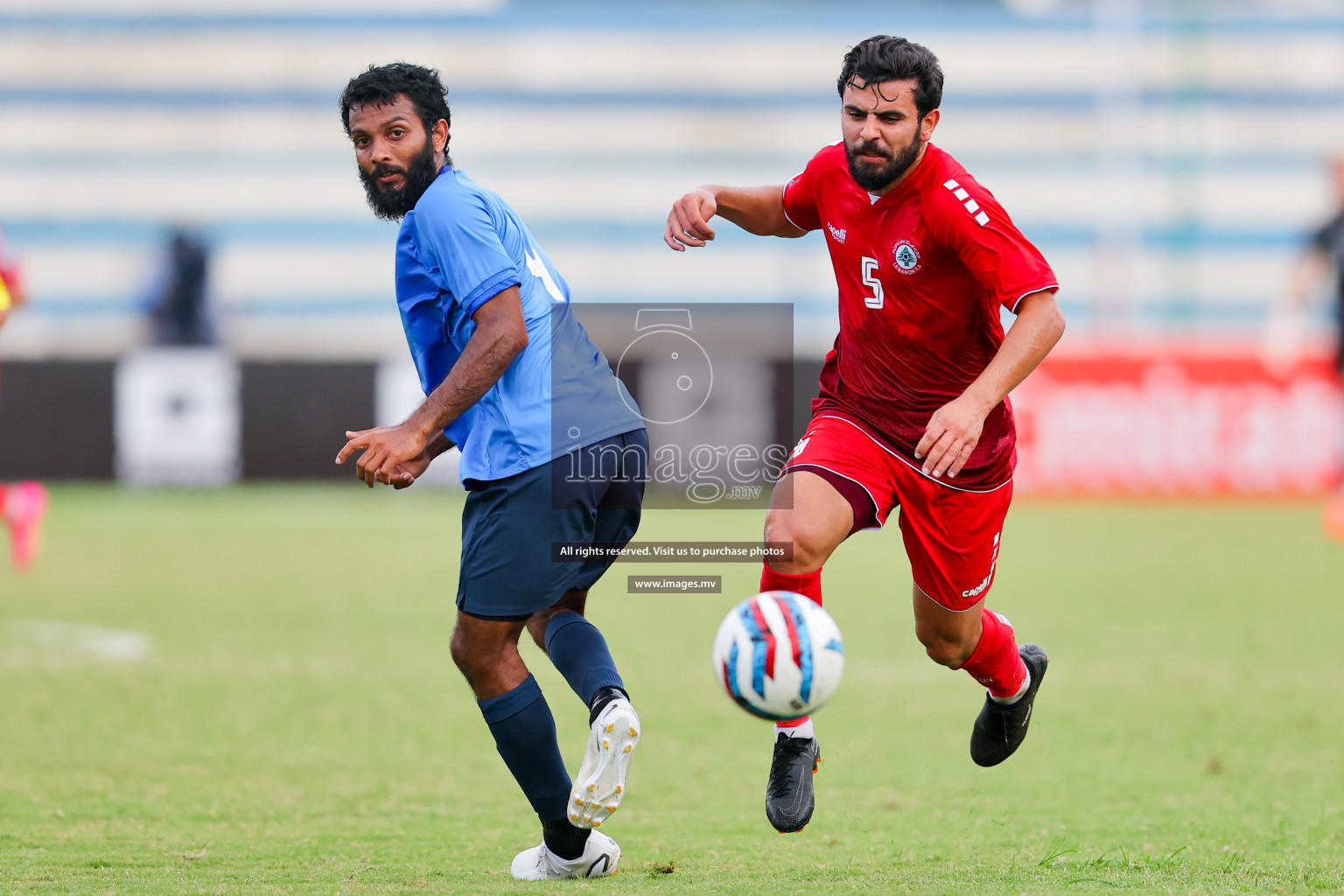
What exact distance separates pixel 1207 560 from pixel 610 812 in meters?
8.73

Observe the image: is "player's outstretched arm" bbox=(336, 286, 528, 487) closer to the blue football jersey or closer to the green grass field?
the blue football jersey

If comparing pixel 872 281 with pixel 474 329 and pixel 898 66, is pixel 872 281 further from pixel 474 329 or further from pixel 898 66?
pixel 474 329

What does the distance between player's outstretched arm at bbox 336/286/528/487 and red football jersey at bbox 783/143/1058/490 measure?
127 centimetres

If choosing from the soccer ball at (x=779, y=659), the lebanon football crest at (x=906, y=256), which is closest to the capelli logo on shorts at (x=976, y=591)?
the soccer ball at (x=779, y=659)

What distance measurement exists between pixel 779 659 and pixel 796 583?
500 mm

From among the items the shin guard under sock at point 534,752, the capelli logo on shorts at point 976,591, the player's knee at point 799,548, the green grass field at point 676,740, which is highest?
the player's knee at point 799,548

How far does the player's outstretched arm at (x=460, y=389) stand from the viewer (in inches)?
170

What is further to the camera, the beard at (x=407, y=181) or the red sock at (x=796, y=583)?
the red sock at (x=796, y=583)

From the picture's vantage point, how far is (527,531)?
4418mm

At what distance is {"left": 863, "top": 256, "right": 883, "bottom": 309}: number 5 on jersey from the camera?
498 centimetres

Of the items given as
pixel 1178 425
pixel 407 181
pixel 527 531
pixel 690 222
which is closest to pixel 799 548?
pixel 527 531

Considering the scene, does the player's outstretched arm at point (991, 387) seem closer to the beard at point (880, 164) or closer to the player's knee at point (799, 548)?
the player's knee at point (799, 548)

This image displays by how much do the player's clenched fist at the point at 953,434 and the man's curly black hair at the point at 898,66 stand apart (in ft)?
3.09

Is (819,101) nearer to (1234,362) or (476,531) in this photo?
(1234,362)
